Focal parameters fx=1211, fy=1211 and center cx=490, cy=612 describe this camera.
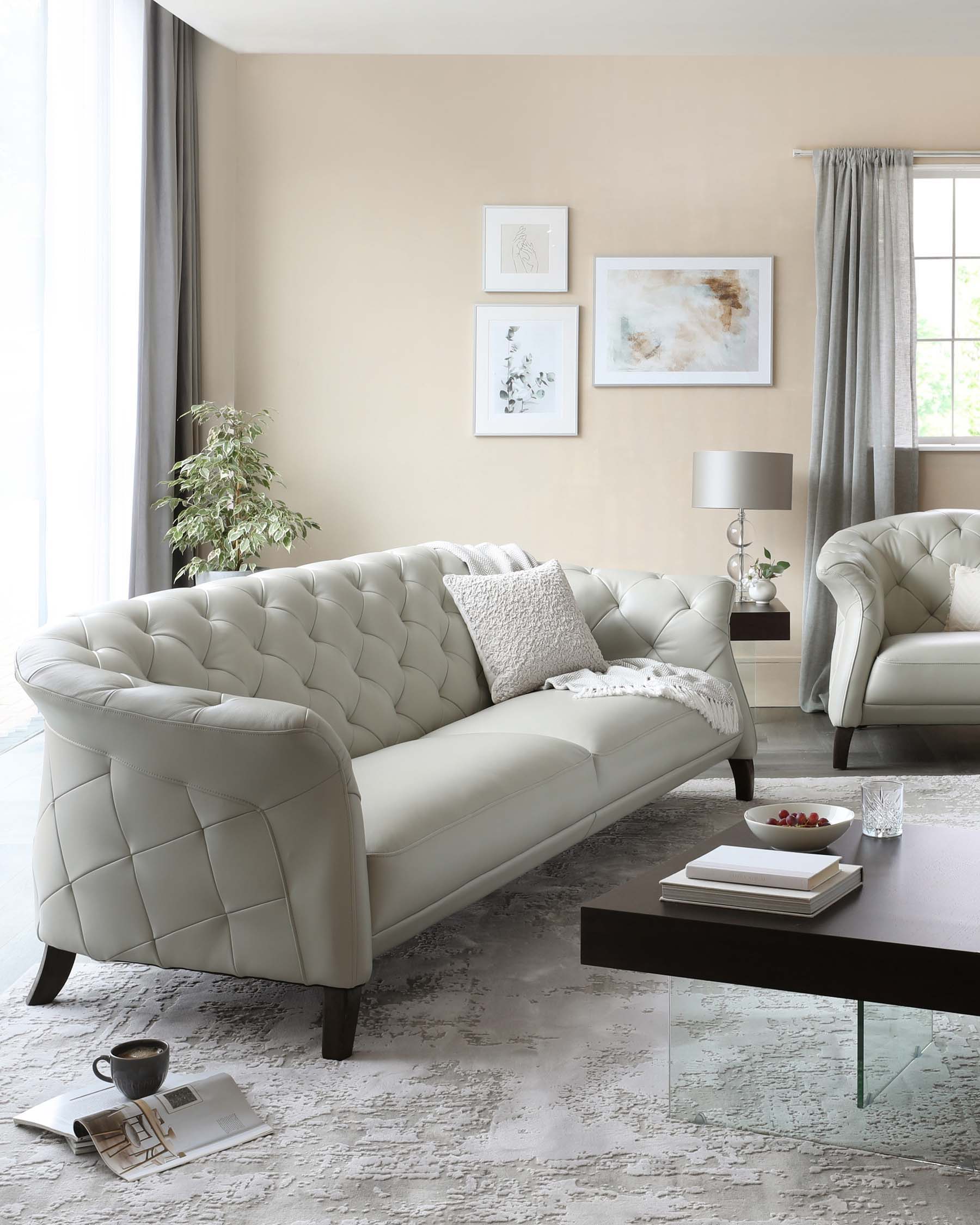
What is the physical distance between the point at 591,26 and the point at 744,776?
3.29 metres

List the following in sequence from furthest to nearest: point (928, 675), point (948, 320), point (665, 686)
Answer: point (948, 320) < point (928, 675) < point (665, 686)

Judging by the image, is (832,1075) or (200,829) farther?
(200,829)

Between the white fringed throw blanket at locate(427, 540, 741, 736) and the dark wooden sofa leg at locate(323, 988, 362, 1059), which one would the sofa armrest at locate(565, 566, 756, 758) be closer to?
the white fringed throw blanket at locate(427, 540, 741, 736)

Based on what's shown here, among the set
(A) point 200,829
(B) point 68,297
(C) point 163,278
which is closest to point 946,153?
(C) point 163,278

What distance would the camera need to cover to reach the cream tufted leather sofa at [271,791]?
2127 millimetres

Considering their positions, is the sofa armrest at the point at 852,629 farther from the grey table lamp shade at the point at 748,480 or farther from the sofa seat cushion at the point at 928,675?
Answer: the grey table lamp shade at the point at 748,480

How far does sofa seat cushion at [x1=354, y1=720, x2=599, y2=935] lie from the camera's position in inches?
89.2

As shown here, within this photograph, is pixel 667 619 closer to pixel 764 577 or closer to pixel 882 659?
pixel 882 659

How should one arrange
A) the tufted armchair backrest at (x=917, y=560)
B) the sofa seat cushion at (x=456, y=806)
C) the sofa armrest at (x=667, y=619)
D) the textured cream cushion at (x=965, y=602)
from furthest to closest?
the tufted armchair backrest at (x=917, y=560) < the textured cream cushion at (x=965, y=602) < the sofa armrest at (x=667, y=619) < the sofa seat cushion at (x=456, y=806)

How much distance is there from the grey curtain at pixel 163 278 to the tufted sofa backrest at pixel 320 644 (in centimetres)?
191

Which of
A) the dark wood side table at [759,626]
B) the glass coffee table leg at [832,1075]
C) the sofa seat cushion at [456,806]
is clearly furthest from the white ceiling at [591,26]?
the glass coffee table leg at [832,1075]

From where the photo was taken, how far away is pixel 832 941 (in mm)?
1795

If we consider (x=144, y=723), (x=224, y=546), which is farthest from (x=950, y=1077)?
(x=224, y=546)

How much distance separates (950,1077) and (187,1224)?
126 centimetres
